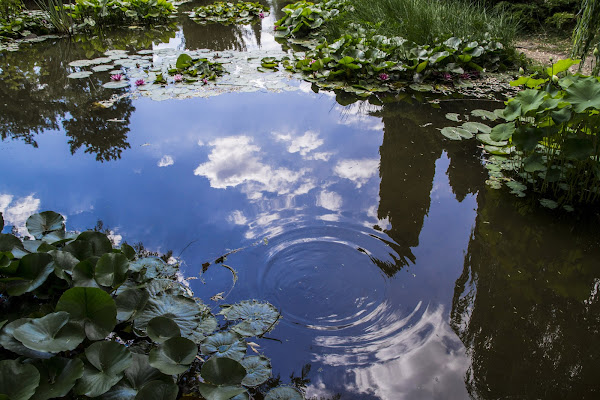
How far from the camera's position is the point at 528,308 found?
189 centimetres

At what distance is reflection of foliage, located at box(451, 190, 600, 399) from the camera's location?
158 centimetres

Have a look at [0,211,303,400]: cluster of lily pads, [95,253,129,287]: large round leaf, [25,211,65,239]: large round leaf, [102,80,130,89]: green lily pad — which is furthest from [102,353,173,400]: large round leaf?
[102,80,130,89]: green lily pad

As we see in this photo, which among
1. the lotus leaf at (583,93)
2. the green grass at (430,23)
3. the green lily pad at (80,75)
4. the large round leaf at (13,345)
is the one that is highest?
the green grass at (430,23)

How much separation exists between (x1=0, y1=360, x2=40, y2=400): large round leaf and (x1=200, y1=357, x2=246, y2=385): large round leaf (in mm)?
461

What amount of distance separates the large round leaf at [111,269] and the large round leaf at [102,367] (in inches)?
10.7

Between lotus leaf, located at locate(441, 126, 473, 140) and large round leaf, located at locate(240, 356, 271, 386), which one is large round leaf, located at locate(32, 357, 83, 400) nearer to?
large round leaf, located at locate(240, 356, 271, 386)

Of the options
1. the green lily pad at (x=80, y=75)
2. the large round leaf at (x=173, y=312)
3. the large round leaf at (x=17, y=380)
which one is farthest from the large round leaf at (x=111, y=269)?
the green lily pad at (x=80, y=75)

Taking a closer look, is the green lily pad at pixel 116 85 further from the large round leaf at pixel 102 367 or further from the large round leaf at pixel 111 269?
the large round leaf at pixel 102 367

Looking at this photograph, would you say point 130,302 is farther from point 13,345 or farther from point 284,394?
point 284,394

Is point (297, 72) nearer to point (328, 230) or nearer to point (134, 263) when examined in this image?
point (328, 230)

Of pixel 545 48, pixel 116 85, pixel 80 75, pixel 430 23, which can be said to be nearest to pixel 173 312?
pixel 116 85

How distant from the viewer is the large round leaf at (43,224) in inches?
71.2

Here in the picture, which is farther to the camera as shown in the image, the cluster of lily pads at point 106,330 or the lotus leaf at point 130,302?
the lotus leaf at point 130,302

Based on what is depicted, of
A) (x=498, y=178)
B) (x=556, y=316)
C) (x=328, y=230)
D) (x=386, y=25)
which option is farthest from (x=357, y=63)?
(x=556, y=316)
